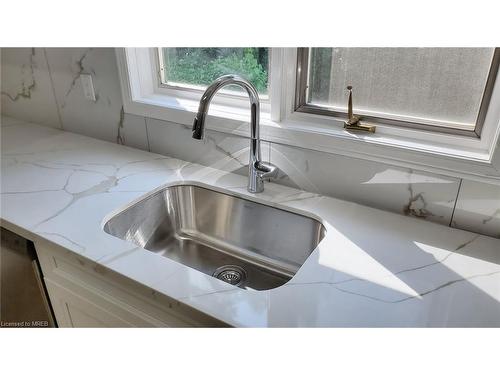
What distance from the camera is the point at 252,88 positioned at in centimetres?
109

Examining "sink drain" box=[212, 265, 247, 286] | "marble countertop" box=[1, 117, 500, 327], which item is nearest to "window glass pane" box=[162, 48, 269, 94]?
"marble countertop" box=[1, 117, 500, 327]

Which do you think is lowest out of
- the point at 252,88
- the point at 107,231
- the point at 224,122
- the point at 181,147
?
the point at 107,231

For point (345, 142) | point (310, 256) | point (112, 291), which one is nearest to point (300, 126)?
point (345, 142)

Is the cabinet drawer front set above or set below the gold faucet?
below

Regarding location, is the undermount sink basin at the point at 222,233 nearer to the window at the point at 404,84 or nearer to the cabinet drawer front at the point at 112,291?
the cabinet drawer front at the point at 112,291

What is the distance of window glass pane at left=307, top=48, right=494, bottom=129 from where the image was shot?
3.20ft

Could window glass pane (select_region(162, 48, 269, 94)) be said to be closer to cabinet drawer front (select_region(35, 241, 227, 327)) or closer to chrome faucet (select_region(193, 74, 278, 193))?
chrome faucet (select_region(193, 74, 278, 193))

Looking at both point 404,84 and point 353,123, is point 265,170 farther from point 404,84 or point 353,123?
point 404,84

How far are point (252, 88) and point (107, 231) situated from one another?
0.58 m

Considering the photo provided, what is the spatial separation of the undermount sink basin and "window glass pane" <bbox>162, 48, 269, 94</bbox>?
1.36 ft

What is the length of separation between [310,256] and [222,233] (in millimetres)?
451
